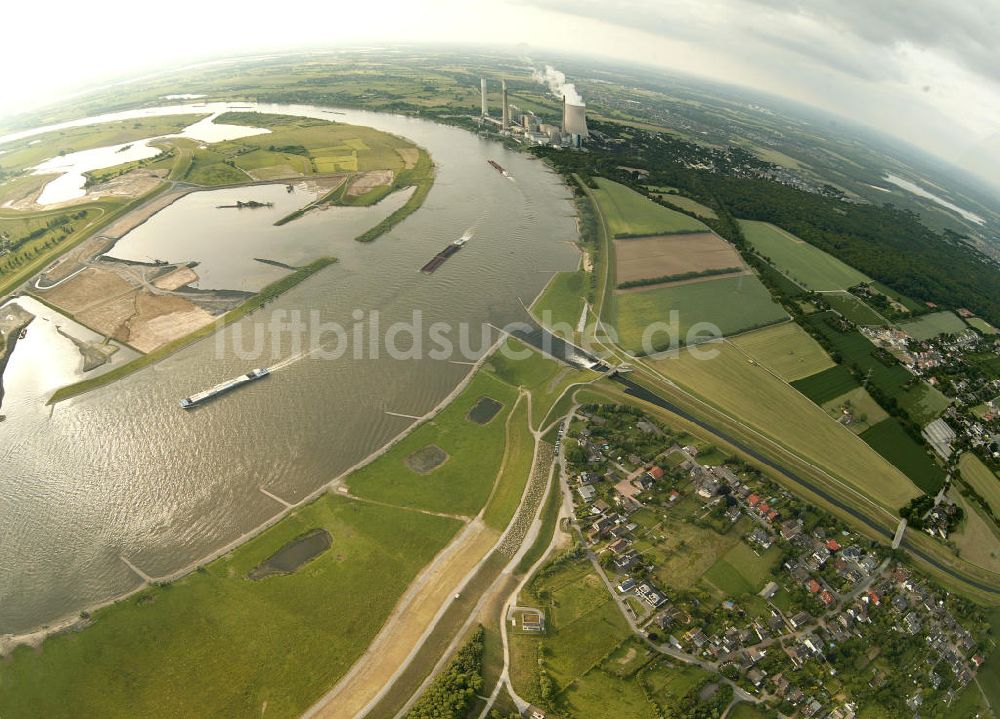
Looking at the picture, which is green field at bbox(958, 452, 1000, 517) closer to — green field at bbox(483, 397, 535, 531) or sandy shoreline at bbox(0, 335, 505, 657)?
green field at bbox(483, 397, 535, 531)

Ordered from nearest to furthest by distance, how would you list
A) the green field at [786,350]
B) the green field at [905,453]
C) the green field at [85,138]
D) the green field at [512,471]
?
the green field at [512,471]
the green field at [905,453]
the green field at [786,350]
the green field at [85,138]

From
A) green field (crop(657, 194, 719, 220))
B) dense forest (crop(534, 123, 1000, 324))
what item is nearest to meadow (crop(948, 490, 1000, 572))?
dense forest (crop(534, 123, 1000, 324))

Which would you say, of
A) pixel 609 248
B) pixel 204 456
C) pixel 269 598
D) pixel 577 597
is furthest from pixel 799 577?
pixel 609 248

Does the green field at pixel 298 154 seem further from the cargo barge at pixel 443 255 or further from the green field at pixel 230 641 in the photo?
the green field at pixel 230 641

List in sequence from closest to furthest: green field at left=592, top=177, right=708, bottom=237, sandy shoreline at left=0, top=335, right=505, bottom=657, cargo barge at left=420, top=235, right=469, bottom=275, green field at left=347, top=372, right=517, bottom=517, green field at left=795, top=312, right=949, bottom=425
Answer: sandy shoreline at left=0, top=335, right=505, bottom=657 → green field at left=347, top=372, right=517, bottom=517 → green field at left=795, top=312, right=949, bottom=425 → cargo barge at left=420, top=235, right=469, bottom=275 → green field at left=592, top=177, right=708, bottom=237

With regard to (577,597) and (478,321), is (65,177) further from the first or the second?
(577,597)

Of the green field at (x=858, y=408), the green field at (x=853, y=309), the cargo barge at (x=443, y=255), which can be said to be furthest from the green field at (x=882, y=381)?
the cargo barge at (x=443, y=255)

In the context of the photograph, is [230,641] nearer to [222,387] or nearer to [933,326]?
[222,387]
